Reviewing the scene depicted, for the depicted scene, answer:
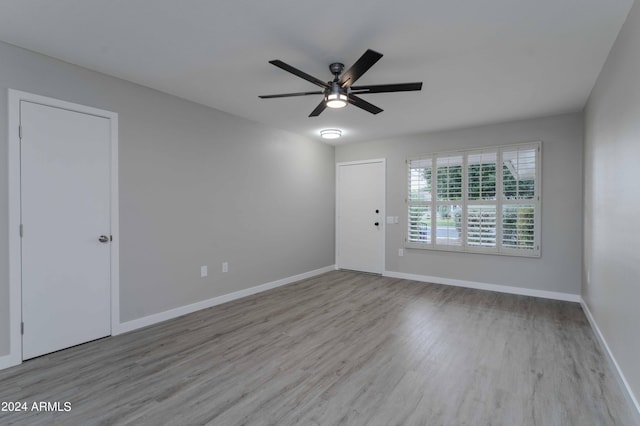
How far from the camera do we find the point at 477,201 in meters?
4.84

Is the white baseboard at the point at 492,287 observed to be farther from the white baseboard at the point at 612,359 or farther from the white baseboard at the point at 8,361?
the white baseboard at the point at 8,361

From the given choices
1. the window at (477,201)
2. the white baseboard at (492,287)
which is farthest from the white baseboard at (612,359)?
the window at (477,201)

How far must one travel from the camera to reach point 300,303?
13.7 feet

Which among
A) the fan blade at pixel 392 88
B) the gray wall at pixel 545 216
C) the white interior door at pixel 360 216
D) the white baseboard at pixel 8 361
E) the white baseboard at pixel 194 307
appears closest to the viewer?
the white baseboard at pixel 8 361

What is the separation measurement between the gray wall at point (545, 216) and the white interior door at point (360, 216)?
2.45 ft

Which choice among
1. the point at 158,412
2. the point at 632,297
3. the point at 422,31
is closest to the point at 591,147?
the point at 632,297

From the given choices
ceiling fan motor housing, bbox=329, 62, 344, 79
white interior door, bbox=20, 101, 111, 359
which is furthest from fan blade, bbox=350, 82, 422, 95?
white interior door, bbox=20, 101, 111, 359

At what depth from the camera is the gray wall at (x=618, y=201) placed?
6.49 feet

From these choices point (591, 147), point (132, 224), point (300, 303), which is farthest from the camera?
point (300, 303)

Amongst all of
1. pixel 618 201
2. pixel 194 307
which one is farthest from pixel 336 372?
pixel 618 201

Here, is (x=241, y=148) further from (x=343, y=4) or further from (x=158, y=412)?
(x=158, y=412)

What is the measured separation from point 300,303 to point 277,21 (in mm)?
3228

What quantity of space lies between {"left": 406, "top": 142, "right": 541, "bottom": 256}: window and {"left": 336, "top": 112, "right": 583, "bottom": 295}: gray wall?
123mm

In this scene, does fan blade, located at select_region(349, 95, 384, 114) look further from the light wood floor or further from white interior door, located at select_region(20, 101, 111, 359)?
white interior door, located at select_region(20, 101, 111, 359)
